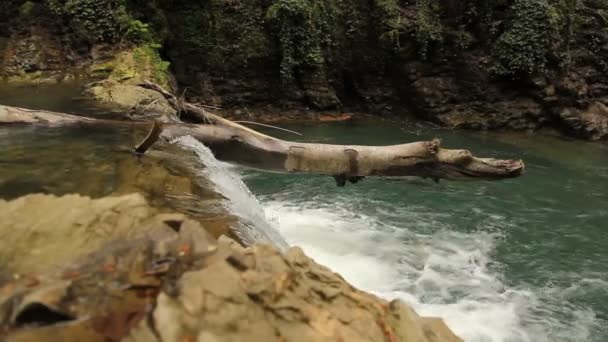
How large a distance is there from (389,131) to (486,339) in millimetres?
10667

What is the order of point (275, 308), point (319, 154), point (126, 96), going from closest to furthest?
point (275, 308) → point (319, 154) → point (126, 96)

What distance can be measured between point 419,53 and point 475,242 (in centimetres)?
1072

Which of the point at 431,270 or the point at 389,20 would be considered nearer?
the point at 431,270

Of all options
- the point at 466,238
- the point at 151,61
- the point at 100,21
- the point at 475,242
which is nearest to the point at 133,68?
the point at 151,61

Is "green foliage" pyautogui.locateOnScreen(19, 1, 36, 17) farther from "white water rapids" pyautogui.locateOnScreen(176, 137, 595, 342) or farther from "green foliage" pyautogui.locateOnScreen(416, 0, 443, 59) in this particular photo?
"green foliage" pyautogui.locateOnScreen(416, 0, 443, 59)

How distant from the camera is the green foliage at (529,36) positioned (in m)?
15.6

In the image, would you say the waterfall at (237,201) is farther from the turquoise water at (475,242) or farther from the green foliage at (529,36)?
the green foliage at (529,36)

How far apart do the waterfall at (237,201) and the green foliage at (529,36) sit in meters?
12.9

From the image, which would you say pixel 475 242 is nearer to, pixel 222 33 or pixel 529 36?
pixel 529 36

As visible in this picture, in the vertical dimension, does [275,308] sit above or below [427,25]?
below

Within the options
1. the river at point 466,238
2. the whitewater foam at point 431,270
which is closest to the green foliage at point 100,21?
the river at point 466,238

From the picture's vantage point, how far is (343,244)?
274 inches

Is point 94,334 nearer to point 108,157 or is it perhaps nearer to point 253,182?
point 108,157

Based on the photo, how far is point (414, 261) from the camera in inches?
260
